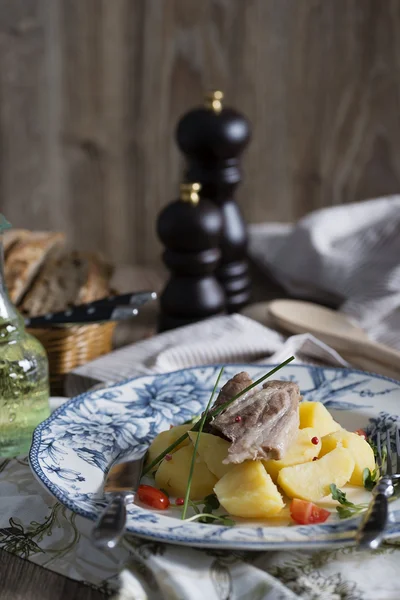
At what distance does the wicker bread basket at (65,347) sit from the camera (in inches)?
65.5

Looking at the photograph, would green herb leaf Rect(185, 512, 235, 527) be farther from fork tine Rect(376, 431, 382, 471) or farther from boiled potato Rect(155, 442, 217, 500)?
fork tine Rect(376, 431, 382, 471)

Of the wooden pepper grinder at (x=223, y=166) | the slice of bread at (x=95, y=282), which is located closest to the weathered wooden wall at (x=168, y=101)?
the wooden pepper grinder at (x=223, y=166)

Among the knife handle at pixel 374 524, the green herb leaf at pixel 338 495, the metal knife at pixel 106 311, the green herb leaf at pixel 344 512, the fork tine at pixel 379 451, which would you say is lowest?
the fork tine at pixel 379 451

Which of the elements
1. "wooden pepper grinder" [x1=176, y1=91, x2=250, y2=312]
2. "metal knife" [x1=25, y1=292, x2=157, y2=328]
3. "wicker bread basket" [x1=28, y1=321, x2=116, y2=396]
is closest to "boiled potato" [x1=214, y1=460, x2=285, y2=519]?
"metal knife" [x1=25, y1=292, x2=157, y2=328]

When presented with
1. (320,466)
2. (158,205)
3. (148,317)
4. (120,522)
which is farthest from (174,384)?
(158,205)

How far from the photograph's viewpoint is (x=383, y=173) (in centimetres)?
294

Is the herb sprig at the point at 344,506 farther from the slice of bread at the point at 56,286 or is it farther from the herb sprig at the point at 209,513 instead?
the slice of bread at the point at 56,286

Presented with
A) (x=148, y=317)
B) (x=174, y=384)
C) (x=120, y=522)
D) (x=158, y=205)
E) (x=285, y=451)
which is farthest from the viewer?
(x=158, y=205)

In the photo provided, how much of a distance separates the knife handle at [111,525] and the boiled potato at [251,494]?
129 mm

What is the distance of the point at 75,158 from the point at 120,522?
2166 millimetres

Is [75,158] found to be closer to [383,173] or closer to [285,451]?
[383,173]

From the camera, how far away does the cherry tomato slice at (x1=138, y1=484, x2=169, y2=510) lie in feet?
3.44

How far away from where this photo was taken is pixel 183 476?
3.54 feet

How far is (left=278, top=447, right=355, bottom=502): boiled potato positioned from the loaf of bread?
942mm
